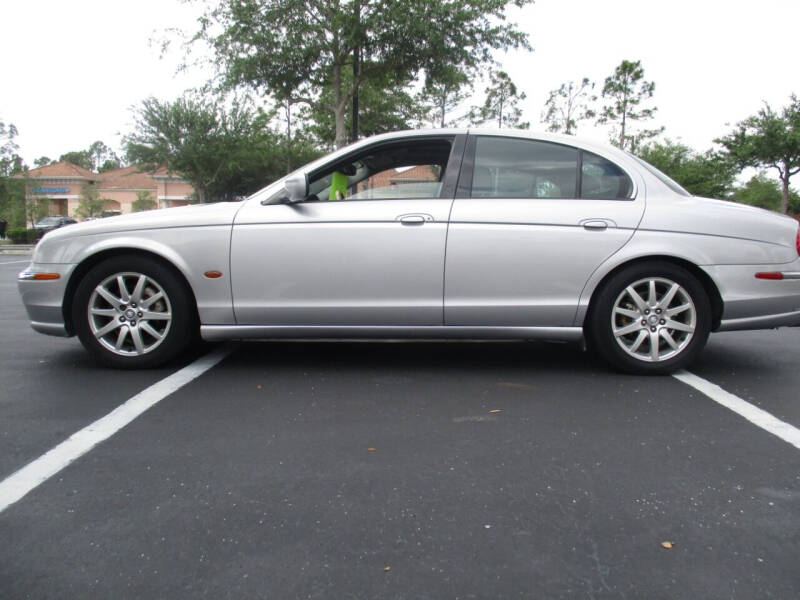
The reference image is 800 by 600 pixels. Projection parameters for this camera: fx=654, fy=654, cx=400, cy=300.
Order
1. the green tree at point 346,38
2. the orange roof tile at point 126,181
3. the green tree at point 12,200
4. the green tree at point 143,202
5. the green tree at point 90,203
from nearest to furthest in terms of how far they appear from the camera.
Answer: the green tree at point 346,38 → the green tree at point 12,200 → the green tree at point 143,202 → the green tree at point 90,203 → the orange roof tile at point 126,181

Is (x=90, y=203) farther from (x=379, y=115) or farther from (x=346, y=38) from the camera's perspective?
(x=346, y=38)

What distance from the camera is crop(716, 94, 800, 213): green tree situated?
126 ft

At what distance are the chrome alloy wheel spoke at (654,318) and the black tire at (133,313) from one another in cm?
287

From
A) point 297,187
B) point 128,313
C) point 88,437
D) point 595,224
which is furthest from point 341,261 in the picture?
point 88,437

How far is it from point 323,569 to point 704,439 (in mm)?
2047

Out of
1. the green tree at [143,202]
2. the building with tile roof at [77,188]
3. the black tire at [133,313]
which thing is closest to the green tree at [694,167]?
the black tire at [133,313]

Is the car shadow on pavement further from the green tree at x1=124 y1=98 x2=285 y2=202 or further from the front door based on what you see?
the green tree at x1=124 y1=98 x2=285 y2=202

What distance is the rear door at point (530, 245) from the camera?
165 inches

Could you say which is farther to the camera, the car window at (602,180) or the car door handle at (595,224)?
the car window at (602,180)

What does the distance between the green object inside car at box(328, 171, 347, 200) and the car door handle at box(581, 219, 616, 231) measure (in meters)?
1.62

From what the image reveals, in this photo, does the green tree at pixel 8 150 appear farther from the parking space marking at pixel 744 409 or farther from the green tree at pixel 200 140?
the parking space marking at pixel 744 409

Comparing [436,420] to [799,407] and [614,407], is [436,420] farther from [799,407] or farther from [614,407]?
[799,407]

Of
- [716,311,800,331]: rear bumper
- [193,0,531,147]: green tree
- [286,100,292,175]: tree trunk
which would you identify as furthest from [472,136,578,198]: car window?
[286,100,292,175]: tree trunk

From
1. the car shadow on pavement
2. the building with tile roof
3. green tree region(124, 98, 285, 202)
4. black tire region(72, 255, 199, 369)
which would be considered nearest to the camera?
black tire region(72, 255, 199, 369)
